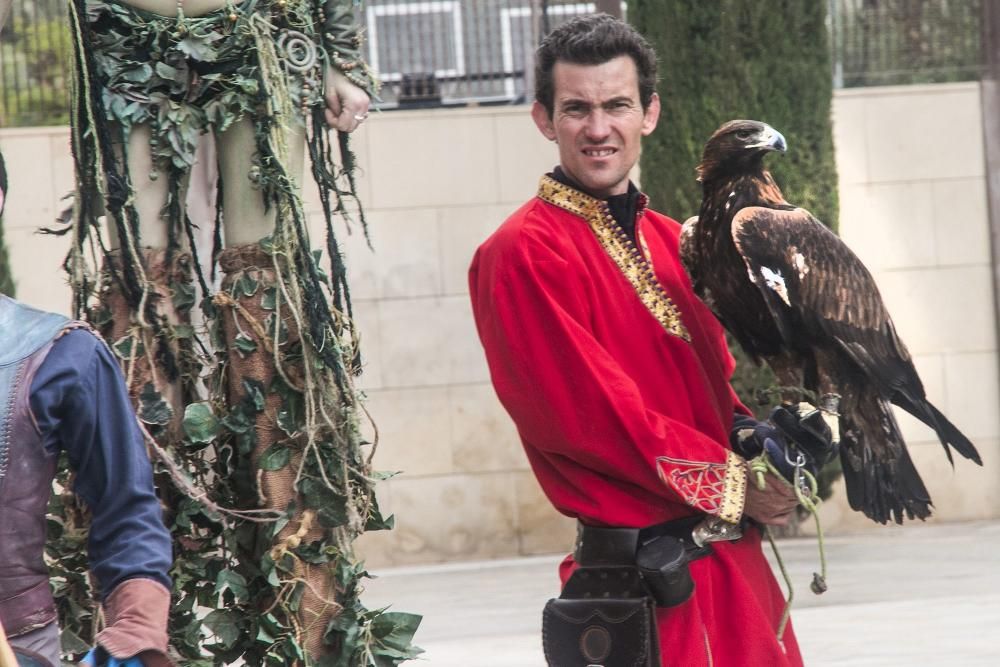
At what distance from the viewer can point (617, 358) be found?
2.81m

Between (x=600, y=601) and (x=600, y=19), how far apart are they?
1104mm

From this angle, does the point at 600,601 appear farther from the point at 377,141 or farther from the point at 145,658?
the point at 377,141

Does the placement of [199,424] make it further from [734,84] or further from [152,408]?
[734,84]

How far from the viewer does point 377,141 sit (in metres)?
9.06

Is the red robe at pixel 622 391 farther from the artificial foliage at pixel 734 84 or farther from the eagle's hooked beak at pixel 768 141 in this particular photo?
the artificial foliage at pixel 734 84

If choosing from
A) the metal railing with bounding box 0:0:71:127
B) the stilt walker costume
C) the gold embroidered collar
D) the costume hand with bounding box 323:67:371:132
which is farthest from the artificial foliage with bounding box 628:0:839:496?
the stilt walker costume

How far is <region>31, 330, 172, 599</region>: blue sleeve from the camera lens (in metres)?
2.08

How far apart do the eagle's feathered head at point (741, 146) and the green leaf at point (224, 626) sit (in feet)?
4.02

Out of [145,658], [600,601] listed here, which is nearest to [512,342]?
[600,601]

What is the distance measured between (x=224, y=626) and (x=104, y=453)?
778 mm

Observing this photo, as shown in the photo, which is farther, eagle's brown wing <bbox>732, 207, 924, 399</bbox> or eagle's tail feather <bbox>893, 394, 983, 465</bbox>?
eagle's tail feather <bbox>893, 394, 983, 465</bbox>

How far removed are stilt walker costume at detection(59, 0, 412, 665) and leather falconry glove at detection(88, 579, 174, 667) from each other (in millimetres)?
620

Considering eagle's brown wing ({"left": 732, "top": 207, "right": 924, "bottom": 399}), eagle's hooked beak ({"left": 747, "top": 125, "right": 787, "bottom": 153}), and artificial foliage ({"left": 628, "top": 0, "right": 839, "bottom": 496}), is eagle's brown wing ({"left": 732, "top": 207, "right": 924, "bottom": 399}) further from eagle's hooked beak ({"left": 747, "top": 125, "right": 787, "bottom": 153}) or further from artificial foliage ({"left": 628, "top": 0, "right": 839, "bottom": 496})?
artificial foliage ({"left": 628, "top": 0, "right": 839, "bottom": 496})

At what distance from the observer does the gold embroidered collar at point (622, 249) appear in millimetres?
2861
